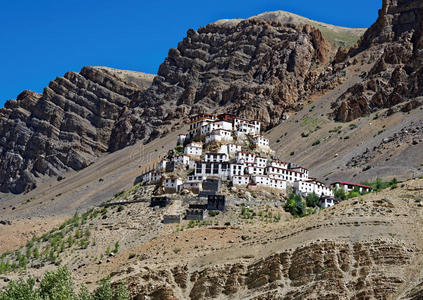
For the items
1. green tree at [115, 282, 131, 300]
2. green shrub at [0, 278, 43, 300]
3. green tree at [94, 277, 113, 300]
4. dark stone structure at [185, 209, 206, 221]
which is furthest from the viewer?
dark stone structure at [185, 209, 206, 221]

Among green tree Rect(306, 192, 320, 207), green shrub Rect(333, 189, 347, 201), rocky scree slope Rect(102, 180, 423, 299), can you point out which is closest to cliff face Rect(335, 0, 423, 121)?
green shrub Rect(333, 189, 347, 201)

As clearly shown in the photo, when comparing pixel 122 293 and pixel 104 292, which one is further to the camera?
pixel 104 292

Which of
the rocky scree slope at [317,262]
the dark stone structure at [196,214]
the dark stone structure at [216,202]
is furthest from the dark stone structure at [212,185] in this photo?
the rocky scree slope at [317,262]

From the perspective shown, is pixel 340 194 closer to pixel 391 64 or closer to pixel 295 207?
pixel 295 207

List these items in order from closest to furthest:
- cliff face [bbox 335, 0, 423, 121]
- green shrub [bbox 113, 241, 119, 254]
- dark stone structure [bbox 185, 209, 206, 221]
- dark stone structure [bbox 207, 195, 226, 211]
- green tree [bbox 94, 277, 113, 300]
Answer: green tree [bbox 94, 277, 113, 300] → green shrub [bbox 113, 241, 119, 254] → dark stone structure [bbox 185, 209, 206, 221] → dark stone structure [bbox 207, 195, 226, 211] → cliff face [bbox 335, 0, 423, 121]

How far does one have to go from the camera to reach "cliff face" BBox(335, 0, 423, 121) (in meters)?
159

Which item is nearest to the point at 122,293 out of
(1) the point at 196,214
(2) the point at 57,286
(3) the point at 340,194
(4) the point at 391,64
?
(2) the point at 57,286

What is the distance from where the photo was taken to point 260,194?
3799 inches

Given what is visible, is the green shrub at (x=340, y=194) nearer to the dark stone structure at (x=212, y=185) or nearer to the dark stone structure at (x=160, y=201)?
the dark stone structure at (x=212, y=185)

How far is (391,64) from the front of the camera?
562ft

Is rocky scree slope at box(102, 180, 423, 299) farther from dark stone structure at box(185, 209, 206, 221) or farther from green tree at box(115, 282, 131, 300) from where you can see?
dark stone structure at box(185, 209, 206, 221)

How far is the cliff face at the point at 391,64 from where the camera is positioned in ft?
521

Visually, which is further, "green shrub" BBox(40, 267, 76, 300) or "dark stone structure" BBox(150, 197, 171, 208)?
"dark stone structure" BBox(150, 197, 171, 208)

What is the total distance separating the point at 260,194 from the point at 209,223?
13704 mm
